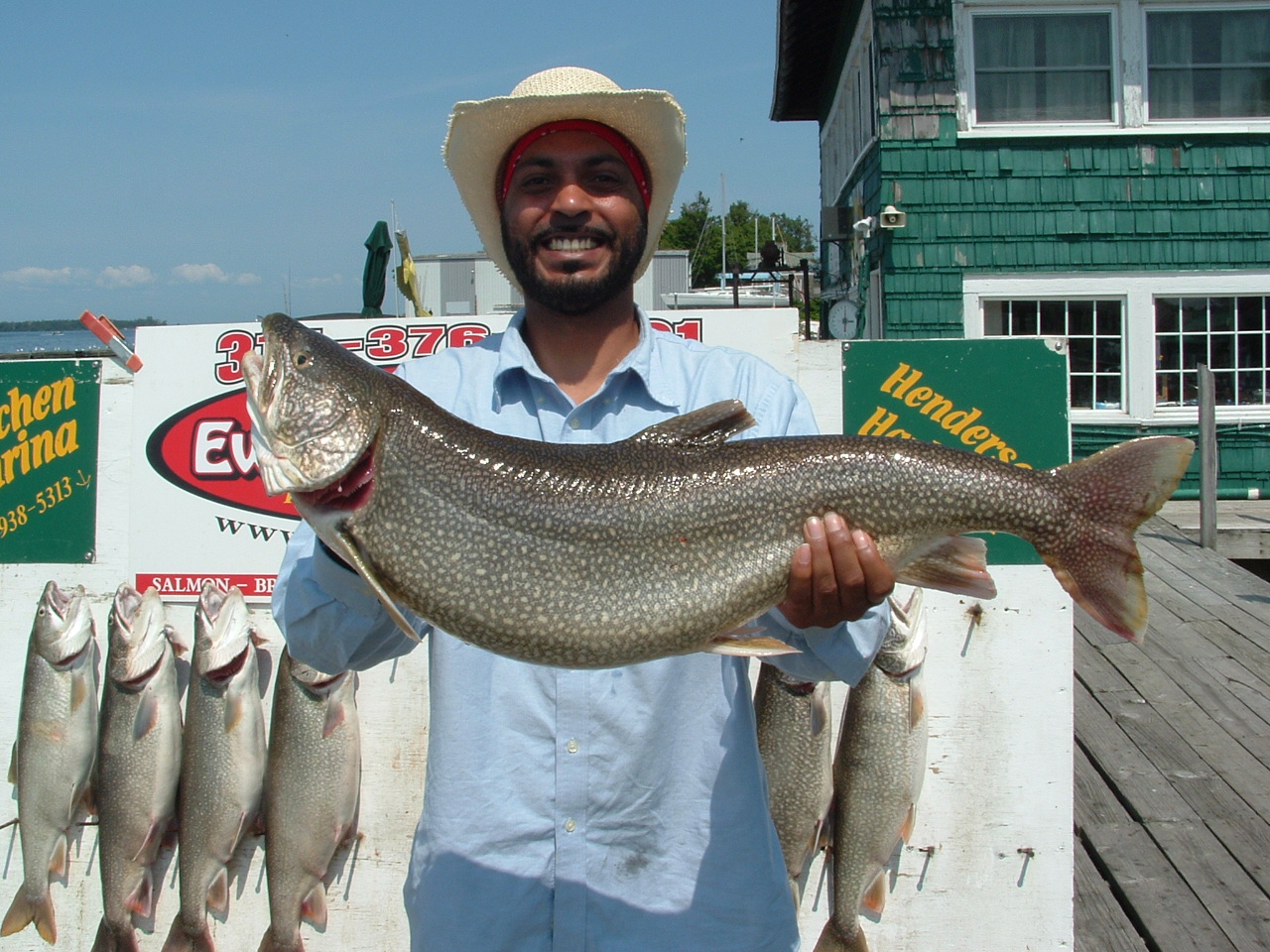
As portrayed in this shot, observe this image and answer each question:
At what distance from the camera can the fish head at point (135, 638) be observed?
13.1 ft

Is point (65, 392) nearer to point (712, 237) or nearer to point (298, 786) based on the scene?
point (298, 786)

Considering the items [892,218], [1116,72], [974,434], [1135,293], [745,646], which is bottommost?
[745,646]

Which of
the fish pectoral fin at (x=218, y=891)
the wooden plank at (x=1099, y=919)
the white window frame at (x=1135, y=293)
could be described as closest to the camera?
the fish pectoral fin at (x=218, y=891)

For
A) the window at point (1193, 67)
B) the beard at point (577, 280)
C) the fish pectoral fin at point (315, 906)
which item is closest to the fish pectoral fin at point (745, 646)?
the beard at point (577, 280)

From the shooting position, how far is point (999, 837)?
4.20 meters

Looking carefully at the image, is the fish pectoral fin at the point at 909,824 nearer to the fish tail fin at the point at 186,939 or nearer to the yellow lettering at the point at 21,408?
the fish tail fin at the point at 186,939

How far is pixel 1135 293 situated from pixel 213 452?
1036 cm

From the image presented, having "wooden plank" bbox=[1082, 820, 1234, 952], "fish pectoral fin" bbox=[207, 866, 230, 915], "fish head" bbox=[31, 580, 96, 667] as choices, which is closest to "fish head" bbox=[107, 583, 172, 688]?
"fish head" bbox=[31, 580, 96, 667]

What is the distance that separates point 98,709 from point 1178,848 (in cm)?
518

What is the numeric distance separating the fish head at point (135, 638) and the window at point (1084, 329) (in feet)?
32.0

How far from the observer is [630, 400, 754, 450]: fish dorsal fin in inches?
95.3

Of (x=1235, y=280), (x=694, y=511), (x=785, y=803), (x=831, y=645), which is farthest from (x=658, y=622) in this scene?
(x=1235, y=280)

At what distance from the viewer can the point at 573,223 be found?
9.28 feet

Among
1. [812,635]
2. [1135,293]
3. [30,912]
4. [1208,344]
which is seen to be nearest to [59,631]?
[30,912]
